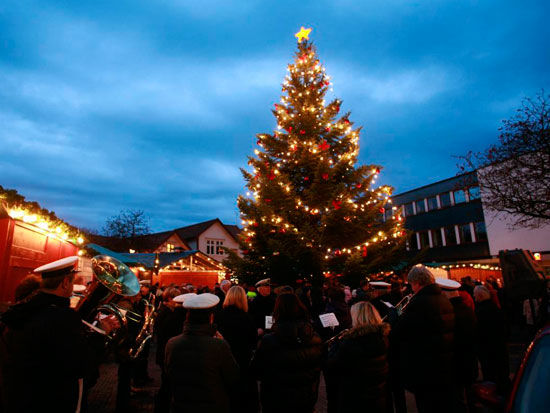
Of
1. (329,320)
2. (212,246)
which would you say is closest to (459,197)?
(329,320)

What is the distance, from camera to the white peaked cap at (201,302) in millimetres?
3057

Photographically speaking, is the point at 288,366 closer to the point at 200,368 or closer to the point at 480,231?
the point at 200,368

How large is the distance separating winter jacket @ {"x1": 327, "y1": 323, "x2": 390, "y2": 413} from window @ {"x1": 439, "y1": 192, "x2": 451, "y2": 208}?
32036 millimetres

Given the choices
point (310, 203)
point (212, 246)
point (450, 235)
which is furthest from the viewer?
point (212, 246)

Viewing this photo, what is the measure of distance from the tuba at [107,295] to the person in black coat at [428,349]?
3.05m

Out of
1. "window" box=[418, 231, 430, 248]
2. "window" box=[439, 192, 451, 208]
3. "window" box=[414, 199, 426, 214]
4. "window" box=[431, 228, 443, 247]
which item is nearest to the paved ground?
"window" box=[439, 192, 451, 208]

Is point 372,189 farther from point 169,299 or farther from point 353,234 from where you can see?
point 169,299

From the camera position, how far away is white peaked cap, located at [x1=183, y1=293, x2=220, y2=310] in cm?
306

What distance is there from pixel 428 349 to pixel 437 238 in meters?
32.4

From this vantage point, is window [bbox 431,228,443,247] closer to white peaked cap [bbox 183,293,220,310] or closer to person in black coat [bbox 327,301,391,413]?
person in black coat [bbox 327,301,391,413]

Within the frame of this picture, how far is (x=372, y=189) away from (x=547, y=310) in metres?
11.3

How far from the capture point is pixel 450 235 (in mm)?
31812

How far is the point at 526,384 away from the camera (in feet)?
7.06

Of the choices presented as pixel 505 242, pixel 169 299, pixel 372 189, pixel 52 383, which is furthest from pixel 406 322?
pixel 505 242
